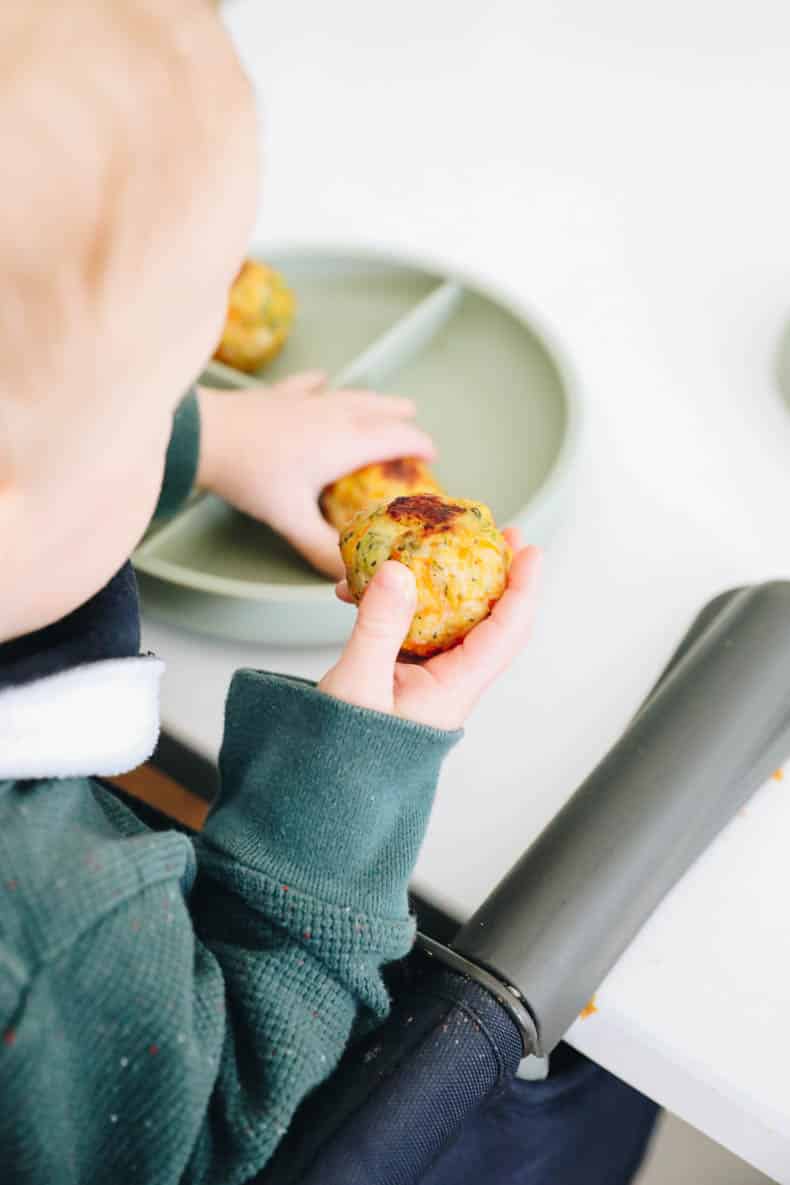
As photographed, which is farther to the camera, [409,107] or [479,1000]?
[409,107]

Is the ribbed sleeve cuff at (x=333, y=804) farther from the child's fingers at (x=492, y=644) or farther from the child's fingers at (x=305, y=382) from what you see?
the child's fingers at (x=305, y=382)

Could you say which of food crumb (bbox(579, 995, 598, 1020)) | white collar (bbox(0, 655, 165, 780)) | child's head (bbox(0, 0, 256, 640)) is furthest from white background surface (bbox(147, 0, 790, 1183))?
child's head (bbox(0, 0, 256, 640))

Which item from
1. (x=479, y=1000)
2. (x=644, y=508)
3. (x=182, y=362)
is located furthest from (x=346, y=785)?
(x=644, y=508)

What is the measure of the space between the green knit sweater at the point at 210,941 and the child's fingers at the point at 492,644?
3cm

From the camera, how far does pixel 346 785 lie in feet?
1.58

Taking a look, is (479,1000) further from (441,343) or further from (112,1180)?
(441,343)

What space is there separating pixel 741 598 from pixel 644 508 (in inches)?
6.0

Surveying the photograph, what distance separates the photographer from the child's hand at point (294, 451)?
0.67 meters

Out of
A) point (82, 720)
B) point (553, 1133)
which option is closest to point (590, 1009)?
point (553, 1133)

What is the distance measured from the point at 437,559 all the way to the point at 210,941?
21cm

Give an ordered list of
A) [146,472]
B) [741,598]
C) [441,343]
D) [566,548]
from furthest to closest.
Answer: [441,343], [566,548], [741,598], [146,472]

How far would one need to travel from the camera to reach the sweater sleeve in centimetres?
39

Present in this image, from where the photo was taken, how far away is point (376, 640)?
49cm

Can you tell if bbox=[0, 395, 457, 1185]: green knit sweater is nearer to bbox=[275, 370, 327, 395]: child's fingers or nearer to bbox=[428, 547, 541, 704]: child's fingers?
bbox=[428, 547, 541, 704]: child's fingers
